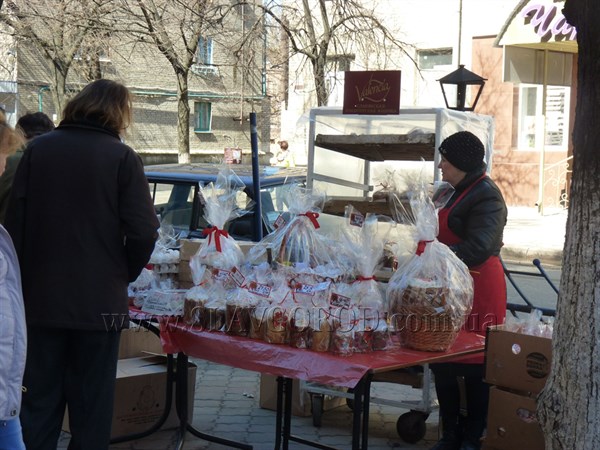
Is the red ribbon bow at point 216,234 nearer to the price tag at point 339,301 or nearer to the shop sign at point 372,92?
the price tag at point 339,301

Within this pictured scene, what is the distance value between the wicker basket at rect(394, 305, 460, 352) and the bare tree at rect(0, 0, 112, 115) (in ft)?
41.9

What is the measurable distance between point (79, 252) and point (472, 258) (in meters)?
1.95

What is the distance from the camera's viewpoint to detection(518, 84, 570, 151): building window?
60.7 ft

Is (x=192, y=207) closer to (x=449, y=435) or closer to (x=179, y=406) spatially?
(x=179, y=406)

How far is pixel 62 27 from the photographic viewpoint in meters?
16.9

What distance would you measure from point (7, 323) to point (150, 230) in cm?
94

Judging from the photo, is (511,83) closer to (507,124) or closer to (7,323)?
(507,124)

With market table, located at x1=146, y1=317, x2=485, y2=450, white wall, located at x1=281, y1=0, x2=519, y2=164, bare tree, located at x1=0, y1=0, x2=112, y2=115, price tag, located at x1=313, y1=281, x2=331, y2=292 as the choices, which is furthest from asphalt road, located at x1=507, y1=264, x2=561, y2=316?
white wall, located at x1=281, y1=0, x2=519, y2=164

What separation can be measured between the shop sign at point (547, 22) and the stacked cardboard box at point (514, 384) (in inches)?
509

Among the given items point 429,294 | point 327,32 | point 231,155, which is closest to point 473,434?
point 429,294

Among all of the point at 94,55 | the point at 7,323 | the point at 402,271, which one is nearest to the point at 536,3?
the point at 94,55

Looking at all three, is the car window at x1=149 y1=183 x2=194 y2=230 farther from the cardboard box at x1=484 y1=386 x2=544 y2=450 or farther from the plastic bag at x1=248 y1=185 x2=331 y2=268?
the cardboard box at x1=484 y1=386 x2=544 y2=450

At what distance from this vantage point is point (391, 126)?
19.9 ft

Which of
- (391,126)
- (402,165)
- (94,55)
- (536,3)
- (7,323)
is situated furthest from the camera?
(94,55)
